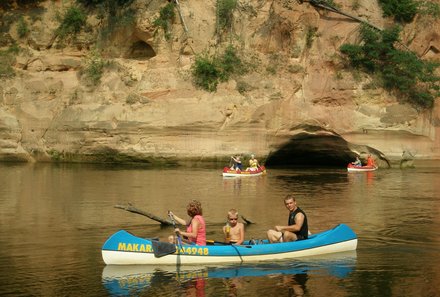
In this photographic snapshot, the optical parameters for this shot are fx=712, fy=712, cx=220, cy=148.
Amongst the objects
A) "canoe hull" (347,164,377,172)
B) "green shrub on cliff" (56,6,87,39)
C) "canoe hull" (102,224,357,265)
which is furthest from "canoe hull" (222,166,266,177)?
"canoe hull" (102,224,357,265)

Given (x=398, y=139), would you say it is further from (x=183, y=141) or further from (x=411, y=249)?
(x=411, y=249)

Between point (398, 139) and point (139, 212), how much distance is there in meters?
24.8

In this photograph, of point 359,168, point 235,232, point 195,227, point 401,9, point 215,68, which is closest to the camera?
point 195,227

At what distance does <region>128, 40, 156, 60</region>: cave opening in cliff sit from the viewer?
44562mm

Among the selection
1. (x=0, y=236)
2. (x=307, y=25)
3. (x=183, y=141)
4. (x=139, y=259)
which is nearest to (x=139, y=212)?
(x=0, y=236)

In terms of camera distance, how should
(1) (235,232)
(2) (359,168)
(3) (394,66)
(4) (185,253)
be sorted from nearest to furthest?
(4) (185,253)
(1) (235,232)
(2) (359,168)
(3) (394,66)

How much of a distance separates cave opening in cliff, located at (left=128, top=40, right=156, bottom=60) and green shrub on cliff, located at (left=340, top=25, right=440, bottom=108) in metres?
11.9

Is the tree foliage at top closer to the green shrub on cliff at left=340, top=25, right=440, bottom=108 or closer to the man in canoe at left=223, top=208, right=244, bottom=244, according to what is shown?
the green shrub on cliff at left=340, top=25, right=440, bottom=108

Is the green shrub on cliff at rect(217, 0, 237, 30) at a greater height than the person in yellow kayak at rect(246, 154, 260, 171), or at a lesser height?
greater

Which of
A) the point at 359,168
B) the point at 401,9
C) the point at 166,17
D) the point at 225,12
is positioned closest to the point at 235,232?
the point at 359,168

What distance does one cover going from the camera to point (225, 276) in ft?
43.0

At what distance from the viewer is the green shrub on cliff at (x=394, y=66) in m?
41.8

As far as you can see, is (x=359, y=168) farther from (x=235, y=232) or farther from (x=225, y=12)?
(x=235, y=232)

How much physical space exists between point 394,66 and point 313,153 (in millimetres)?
7252
